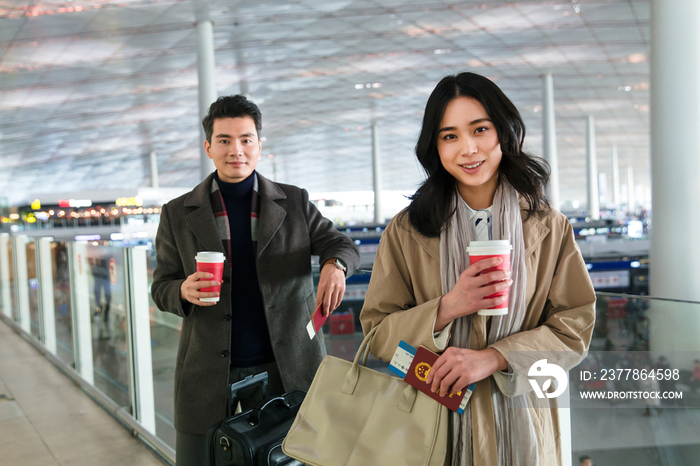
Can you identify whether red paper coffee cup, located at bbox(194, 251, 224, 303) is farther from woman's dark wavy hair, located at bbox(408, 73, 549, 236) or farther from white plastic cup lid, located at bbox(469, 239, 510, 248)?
white plastic cup lid, located at bbox(469, 239, 510, 248)

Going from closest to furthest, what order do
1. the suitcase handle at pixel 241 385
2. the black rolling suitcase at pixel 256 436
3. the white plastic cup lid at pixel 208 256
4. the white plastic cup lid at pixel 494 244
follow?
the white plastic cup lid at pixel 494 244
the black rolling suitcase at pixel 256 436
the white plastic cup lid at pixel 208 256
the suitcase handle at pixel 241 385

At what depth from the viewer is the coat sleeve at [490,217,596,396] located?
Answer: 141cm

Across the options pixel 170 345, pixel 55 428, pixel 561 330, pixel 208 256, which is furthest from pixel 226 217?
pixel 55 428

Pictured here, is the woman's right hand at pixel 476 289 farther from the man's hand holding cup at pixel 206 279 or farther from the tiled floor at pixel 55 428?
the tiled floor at pixel 55 428

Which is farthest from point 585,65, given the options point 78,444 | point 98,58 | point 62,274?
point 78,444

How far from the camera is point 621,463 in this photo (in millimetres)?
2629

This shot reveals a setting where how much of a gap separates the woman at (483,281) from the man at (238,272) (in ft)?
1.99

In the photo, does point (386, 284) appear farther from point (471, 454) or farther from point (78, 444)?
point (78, 444)

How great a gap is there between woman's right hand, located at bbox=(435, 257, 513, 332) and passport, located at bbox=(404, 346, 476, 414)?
0.13 meters

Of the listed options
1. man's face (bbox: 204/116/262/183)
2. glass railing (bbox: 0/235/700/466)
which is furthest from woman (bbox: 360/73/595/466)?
man's face (bbox: 204/116/262/183)

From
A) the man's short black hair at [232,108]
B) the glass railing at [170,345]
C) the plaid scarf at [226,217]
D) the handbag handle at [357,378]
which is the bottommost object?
the glass railing at [170,345]

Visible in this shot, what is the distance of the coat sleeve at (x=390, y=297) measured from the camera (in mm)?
1552

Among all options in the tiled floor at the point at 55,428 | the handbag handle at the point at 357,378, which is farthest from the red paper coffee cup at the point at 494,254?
the tiled floor at the point at 55,428

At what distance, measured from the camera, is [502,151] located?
158 cm
